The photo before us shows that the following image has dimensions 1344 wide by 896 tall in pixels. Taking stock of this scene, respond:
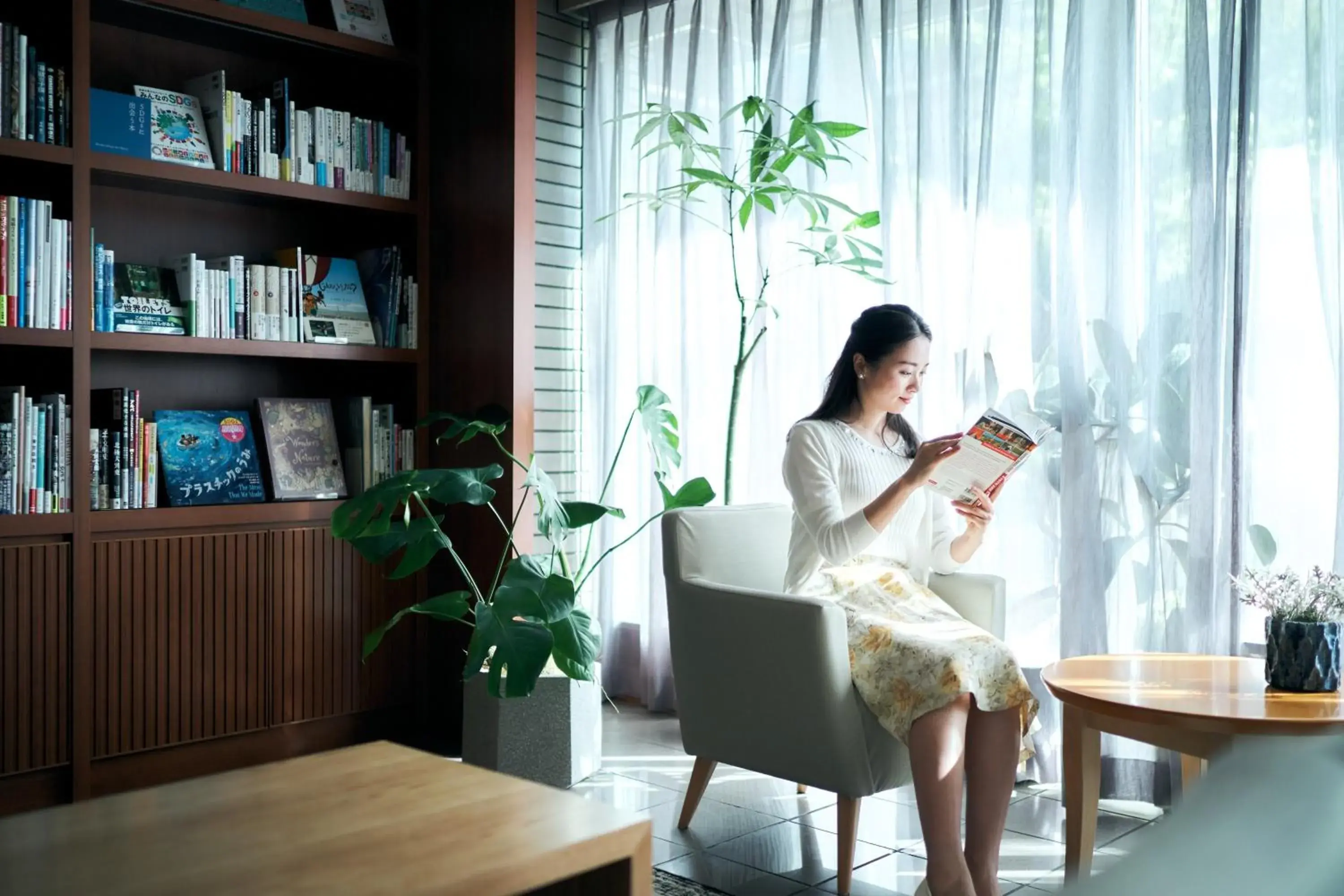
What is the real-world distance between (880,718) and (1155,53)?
1736mm

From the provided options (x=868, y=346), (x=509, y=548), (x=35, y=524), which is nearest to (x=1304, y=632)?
(x=868, y=346)

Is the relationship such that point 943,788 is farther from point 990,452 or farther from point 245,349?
point 245,349

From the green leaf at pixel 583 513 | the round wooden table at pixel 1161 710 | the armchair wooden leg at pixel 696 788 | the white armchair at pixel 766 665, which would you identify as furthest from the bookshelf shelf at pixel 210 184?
the round wooden table at pixel 1161 710

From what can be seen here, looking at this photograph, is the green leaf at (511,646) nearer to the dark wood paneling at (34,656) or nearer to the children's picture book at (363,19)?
the dark wood paneling at (34,656)

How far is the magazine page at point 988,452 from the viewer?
8.47 feet

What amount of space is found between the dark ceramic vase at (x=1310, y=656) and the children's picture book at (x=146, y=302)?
280 cm

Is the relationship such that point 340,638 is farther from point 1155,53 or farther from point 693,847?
point 1155,53

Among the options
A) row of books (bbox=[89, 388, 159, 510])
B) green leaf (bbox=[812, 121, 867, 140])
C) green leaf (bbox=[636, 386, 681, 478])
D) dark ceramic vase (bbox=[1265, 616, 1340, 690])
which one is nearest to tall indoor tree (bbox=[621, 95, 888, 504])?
green leaf (bbox=[812, 121, 867, 140])

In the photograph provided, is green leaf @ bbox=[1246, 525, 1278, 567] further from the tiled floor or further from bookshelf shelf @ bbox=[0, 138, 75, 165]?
bookshelf shelf @ bbox=[0, 138, 75, 165]

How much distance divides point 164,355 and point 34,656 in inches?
37.5

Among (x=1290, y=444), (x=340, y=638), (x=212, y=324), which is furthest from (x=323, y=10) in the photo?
(x=1290, y=444)

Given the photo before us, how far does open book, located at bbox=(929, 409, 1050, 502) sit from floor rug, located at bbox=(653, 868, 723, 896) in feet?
3.19

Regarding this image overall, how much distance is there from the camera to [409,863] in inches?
57.9

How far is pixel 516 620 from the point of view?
319 cm
